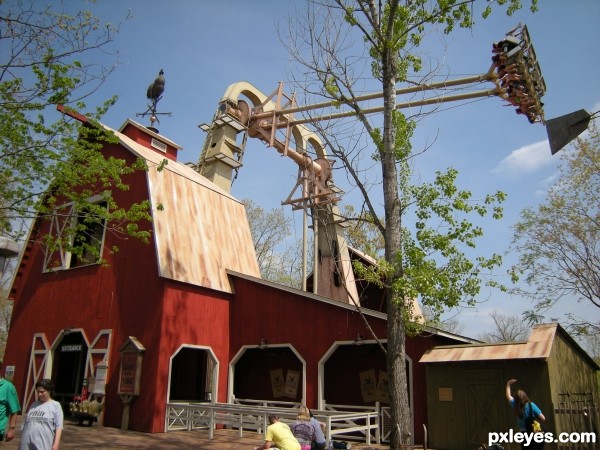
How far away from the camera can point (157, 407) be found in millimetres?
13344

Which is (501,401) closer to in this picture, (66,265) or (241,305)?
(241,305)

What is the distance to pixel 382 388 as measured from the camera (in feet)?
47.6

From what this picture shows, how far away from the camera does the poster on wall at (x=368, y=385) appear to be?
1464 centimetres

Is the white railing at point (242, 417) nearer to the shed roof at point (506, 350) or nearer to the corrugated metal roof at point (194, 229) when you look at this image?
the shed roof at point (506, 350)

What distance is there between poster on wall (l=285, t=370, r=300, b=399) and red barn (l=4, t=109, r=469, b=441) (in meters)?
0.03

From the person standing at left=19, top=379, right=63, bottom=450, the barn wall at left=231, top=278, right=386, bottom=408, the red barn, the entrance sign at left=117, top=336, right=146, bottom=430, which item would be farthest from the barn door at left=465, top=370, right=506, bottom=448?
the entrance sign at left=117, top=336, right=146, bottom=430

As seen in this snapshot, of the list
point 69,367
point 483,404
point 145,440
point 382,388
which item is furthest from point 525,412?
point 69,367

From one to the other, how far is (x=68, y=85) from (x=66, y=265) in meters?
8.40

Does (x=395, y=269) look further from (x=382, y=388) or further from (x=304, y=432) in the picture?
(x=382, y=388)

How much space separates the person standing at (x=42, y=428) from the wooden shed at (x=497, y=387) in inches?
325

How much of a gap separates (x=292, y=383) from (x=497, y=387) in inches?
284

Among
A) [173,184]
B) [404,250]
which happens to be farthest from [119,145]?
[404,250]

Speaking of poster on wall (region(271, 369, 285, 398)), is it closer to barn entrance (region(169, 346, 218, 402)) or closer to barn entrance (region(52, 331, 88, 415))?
barn entrance (region(169, 346, 218, 402))

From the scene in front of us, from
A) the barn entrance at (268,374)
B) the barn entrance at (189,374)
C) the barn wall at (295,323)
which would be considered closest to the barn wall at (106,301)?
the barn entrance at (189,374)
